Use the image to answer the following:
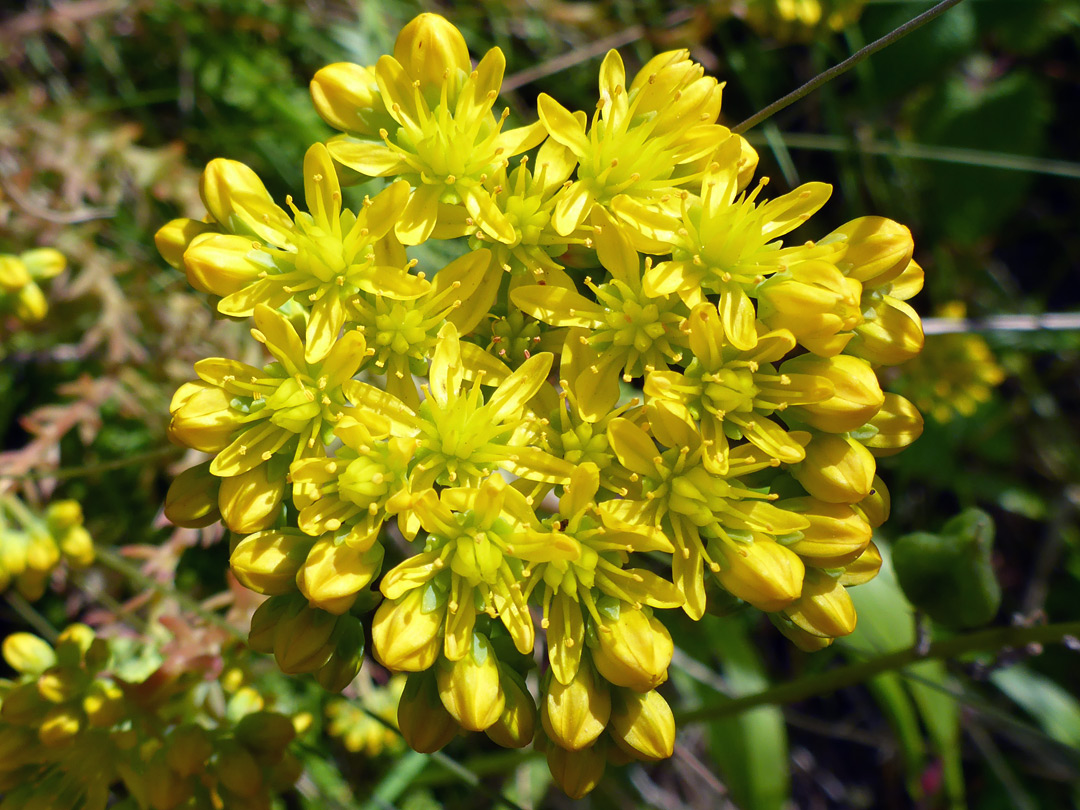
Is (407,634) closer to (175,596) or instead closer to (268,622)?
(268,622)

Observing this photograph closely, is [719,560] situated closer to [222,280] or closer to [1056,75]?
[222,280]

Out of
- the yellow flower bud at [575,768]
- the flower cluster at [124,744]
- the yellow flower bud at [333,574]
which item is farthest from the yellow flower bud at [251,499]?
the yellow flower bud at [575,768]

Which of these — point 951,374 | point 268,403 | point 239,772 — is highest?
point 268,403

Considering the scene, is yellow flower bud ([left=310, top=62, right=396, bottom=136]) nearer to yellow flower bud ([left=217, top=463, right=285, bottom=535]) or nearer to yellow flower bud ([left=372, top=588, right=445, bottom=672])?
yellow flower bud ([left=217, top=463, right=285, bottom=535])

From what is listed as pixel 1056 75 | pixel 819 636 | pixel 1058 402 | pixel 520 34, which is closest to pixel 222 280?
pixel 819 636

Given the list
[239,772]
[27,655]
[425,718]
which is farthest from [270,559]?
[27,655]

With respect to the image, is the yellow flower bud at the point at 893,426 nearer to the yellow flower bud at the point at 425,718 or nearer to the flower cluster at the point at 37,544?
the yellow flower bud at the point at 425,718
